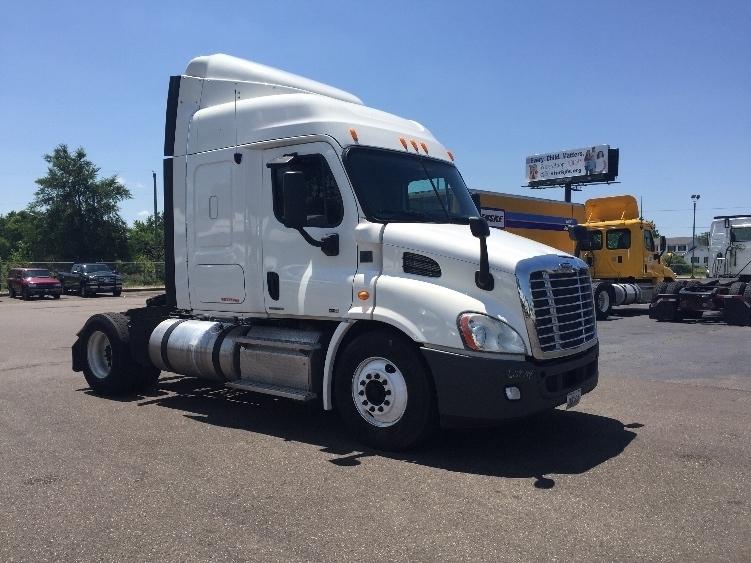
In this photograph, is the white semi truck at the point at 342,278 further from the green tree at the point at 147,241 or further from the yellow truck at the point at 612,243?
the green tree at the point at 147,241

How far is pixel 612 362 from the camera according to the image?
11.3 m

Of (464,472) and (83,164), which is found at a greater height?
(83,164)

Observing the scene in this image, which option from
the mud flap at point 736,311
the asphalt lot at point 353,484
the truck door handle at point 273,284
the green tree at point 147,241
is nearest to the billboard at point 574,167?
the green tree at point 147,241

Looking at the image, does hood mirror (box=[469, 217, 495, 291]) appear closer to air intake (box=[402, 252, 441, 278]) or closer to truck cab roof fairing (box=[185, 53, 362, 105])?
air intake (box=[402, 252, 441, 278])

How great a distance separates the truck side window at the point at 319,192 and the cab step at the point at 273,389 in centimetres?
159

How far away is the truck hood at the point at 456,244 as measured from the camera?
5.45 meters

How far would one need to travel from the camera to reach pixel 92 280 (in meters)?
35.8

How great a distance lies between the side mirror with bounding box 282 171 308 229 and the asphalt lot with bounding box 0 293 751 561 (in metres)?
2.10

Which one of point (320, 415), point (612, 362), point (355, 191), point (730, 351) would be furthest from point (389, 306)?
point (730, 351)

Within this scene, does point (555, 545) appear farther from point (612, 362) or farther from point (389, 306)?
point (612, 362)

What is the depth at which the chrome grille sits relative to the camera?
5.40 meters

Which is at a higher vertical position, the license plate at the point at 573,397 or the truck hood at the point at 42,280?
the truck hood at the point at 42,280

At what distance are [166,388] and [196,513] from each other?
15.7ft

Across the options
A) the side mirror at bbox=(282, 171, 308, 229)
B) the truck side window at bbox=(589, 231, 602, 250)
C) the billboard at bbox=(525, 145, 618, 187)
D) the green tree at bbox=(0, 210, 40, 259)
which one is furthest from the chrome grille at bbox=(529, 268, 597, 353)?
the green tree at bbox=(0, 210, 40, 259)
